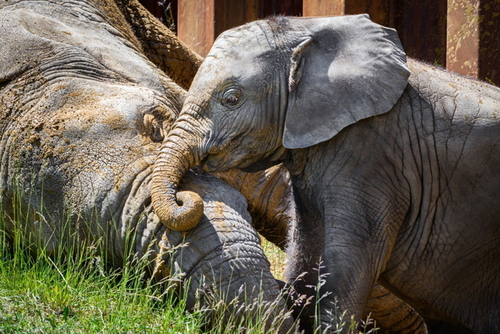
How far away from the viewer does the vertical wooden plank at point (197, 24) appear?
9398 mm

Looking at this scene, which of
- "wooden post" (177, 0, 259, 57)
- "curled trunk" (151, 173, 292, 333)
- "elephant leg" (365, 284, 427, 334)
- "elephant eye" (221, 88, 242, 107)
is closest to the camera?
"curled trunk" (151, 173, 292, 333)

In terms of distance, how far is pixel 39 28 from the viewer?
19.3 ft

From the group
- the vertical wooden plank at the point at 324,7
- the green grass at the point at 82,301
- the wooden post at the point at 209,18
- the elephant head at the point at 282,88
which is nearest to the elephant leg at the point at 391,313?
the elephant head at the point at 282,88

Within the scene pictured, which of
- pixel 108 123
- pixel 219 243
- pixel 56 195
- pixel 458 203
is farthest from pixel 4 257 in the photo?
pixel 458 203

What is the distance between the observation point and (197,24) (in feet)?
31.7

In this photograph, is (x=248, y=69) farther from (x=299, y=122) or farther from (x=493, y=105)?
(x=493, y=105)

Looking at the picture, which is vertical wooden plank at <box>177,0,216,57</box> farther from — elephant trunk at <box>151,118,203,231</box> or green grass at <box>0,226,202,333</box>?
green grass at <box>0,226,202,333</box>

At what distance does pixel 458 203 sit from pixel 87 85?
7.04 ft

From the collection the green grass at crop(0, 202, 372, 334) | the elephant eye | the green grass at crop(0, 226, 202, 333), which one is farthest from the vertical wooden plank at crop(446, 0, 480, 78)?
the green grass at crop(0, 226, 202, 333)

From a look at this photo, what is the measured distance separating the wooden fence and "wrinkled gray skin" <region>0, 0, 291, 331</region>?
174cm

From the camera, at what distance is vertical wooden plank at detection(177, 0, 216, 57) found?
30.8 ft

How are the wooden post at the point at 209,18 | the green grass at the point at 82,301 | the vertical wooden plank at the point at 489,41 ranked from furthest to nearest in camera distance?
1. the wooden post at the point at 209,18
2. the vertical wooden plank at the point at 489,41
3. the green grass at the point at 82,301

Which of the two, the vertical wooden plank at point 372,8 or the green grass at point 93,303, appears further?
the vertical wooden plank at point 372,8

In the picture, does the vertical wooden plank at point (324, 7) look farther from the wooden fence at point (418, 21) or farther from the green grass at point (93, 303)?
the green grass at point (93, 303)
